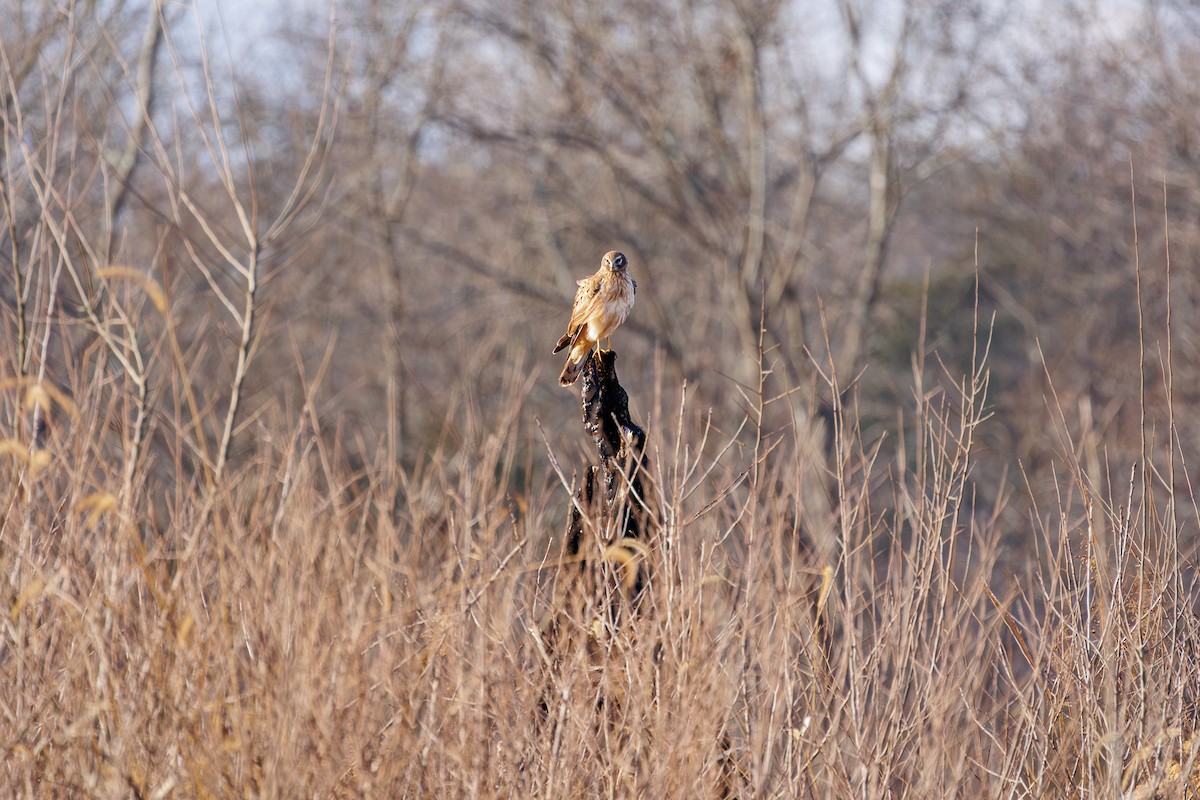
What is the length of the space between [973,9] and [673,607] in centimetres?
1067

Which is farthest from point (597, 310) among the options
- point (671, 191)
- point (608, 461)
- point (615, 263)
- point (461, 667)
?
point (671, 191)

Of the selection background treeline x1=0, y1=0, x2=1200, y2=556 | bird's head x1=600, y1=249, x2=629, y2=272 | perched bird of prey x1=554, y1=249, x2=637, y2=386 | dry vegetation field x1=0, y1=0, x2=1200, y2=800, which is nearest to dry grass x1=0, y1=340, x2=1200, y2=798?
dry vegetation field x1=0, y1=0, x2=1200, y2=800

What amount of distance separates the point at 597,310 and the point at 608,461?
0.45 meters

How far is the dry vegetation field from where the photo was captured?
283 centimetres

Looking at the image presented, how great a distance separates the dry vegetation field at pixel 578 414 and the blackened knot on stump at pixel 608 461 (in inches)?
3.7

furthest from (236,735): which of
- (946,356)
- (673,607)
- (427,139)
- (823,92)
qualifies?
(946,356)

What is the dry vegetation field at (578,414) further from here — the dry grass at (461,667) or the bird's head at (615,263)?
the bird's head at (615,263)

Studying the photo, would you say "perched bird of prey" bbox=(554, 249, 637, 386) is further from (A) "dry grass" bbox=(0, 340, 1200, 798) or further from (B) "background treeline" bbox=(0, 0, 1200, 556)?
(B) "background treeline" bbox=(0, 0, 1200, 556)

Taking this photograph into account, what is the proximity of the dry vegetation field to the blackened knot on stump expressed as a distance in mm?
94

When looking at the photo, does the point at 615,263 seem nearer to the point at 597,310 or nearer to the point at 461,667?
the point at 597,310

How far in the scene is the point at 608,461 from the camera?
3.41m

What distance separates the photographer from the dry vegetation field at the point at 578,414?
283 cm

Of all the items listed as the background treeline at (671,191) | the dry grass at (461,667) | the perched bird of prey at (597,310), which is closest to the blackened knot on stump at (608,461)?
the perched bird of prey at (597,310)

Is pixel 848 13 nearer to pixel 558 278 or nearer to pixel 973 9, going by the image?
pixel 973 9
